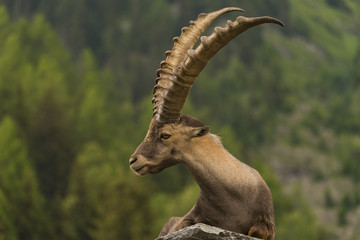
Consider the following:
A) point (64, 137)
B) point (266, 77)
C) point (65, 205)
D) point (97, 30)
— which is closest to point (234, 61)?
point (266, 77)

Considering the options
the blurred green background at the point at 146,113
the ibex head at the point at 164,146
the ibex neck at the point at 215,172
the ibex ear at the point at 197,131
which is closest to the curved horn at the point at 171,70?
the ibex head at the point at 164,146

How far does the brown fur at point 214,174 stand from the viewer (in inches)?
562

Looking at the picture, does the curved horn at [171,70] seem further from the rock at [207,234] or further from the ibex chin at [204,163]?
the rock at [207,234]

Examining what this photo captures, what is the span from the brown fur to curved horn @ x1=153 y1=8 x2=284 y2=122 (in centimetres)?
26

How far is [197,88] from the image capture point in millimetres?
155875

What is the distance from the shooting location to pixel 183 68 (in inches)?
556

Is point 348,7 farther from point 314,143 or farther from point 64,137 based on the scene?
point 64,137

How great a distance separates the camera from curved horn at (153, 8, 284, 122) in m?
13.7

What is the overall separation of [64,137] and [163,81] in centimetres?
8837

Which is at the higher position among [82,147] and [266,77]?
[266,77]

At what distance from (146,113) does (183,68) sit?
10428 cm

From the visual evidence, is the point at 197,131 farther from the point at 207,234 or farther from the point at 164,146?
the point at 207,234

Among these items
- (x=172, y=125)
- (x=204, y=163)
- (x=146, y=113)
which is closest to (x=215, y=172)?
(x=204, y=163)

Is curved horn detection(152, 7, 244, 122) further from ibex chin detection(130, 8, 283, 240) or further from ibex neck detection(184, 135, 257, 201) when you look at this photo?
ibex neck detection(184, 135, 257, 201)
